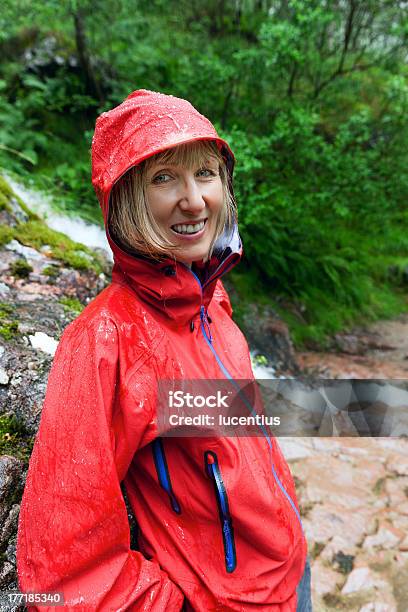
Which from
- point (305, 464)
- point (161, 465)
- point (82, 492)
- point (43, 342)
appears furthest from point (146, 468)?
point (305, 464)

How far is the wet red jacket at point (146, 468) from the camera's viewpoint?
1303 millimetres

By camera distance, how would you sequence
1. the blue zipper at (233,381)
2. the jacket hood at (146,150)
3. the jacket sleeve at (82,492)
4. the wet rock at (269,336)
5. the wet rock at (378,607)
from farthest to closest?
1. the wet rock at (269,336)
2. the wet rock at (378,607)
3. the blue zipper at (233,381)
4. the jacket hood at (146,150)
5. the jacket sleeve at (82,492)

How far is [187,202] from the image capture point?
1507 mm

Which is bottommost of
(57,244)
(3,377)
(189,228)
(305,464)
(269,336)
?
(269,336)

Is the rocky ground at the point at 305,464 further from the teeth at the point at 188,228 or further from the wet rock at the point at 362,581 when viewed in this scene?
the teeth at the point at 188,228

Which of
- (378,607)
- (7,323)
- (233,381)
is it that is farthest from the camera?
(378,607)

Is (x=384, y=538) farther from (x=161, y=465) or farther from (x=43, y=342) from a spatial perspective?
(x=43, y=342)

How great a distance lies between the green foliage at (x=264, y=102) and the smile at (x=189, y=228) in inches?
167

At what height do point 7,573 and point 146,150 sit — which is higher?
point 146,150

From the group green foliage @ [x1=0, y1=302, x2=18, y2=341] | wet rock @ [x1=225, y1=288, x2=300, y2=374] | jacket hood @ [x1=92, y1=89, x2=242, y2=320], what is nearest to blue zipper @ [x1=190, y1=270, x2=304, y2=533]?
jacket hood @ [x1=92, y1=89, x2=242, y2=320]

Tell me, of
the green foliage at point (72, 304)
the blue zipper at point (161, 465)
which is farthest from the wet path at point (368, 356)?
the blue zipper at point (161, 465)

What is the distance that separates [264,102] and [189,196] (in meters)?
6.28

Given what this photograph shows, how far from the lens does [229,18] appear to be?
8672 mm

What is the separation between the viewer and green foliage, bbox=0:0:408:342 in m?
6.33
